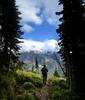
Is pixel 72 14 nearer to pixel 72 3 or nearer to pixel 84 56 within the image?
pixel 72 3

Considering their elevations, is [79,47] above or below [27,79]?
above

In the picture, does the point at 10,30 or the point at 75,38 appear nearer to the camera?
the point at 75,38

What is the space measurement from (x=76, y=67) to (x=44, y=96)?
454 centimetres

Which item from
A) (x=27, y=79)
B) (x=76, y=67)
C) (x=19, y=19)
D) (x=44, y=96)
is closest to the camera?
(x=44, y=96)

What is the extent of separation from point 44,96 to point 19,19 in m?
16.8

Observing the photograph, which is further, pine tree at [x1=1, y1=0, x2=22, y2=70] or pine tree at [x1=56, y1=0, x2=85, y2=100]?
pine tree at [x1=1, y1=0, x2=22, y2=70]

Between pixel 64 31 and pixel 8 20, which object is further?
pixel 8 20

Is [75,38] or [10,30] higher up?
[10,30]

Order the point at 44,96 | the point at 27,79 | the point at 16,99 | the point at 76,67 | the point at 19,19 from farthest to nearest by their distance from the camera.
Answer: the point at 19,19, the point at 27,79, the point at 76,67, the point at 44,96, the point at 16,99

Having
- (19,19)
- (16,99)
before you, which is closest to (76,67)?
(16,99)

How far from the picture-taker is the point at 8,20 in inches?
1362

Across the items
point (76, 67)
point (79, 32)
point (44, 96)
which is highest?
point (79, 32)

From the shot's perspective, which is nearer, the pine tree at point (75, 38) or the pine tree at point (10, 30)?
the pine tree at point (75, 38)

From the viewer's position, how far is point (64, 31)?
2700 cm
